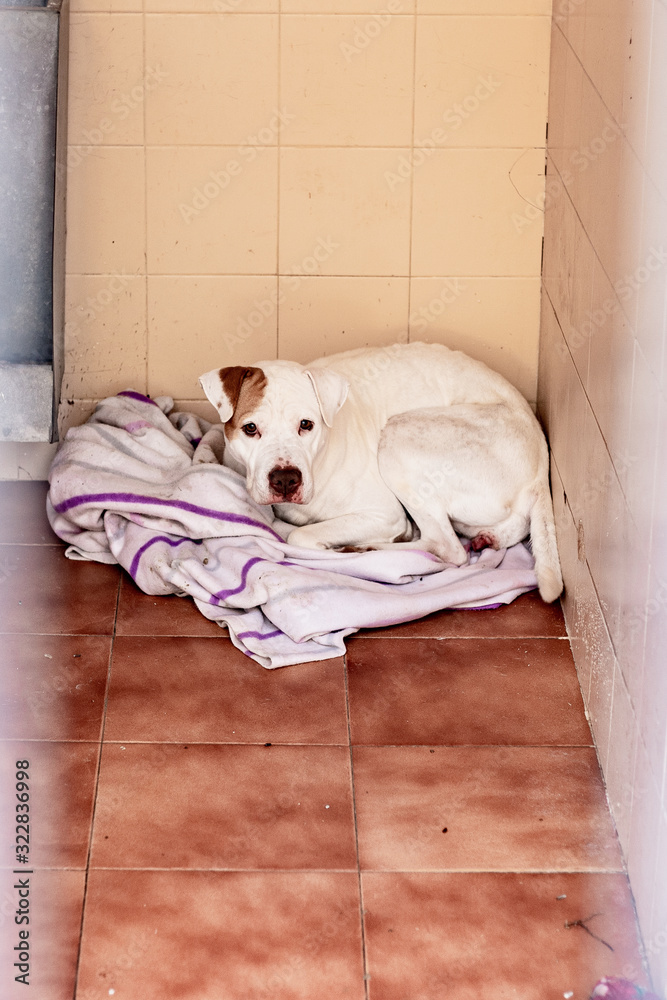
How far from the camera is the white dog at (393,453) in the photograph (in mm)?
3312

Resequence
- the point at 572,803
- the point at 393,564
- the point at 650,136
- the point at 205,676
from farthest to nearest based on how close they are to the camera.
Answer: the point at 393,564 < the point at 205,676 < the point at 572,803 < the point at 650,136

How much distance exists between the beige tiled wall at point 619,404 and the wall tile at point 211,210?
103cm

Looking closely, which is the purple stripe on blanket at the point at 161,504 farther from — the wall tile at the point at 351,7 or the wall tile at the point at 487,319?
the wall tile at the point at 351,7

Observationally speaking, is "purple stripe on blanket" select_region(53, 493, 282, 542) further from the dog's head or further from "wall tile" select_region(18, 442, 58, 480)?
"wall tile" select_region(18, 442, 58, 480)

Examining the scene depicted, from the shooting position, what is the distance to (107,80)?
3.81 meters

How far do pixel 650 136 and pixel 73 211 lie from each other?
2.32m

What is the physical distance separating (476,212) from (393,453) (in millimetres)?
985

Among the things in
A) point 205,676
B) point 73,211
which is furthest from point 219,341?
point 205,676

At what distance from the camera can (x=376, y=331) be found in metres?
4.06

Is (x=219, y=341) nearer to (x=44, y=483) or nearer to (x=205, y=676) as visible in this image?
(x=44, y=483)

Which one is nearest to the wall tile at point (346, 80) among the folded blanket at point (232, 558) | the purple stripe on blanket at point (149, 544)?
the folded blanket at point (232, 558)

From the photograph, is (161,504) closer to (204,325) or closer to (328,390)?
(328,390)

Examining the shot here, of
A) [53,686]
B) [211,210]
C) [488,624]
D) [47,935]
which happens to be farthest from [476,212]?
[47,935]

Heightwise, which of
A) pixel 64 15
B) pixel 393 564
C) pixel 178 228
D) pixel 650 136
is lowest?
pixel 393 564
